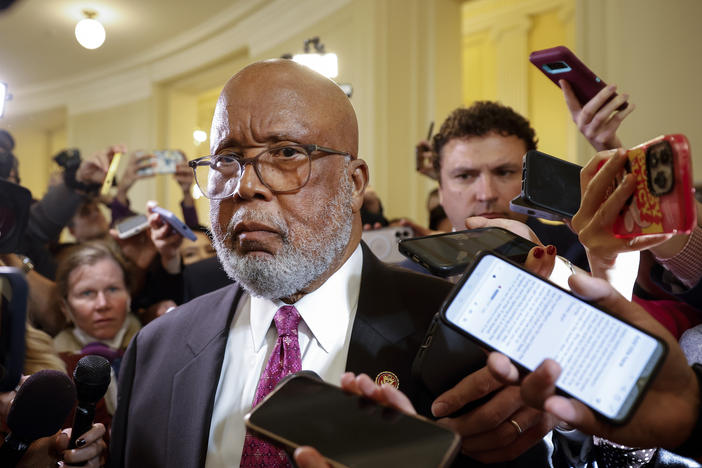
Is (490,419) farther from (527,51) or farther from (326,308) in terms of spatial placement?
(527,51)

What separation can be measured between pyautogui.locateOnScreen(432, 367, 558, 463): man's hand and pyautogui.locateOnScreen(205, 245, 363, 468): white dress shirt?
1.14ft

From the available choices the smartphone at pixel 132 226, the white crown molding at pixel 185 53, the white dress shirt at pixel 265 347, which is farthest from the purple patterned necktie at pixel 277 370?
the white crown molding at pixel 185 53

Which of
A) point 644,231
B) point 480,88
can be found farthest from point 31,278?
point 480,88

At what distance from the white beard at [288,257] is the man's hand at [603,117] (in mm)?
671

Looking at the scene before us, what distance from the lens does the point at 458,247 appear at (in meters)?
1.04

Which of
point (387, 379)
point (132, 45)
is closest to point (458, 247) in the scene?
point (387, 379)

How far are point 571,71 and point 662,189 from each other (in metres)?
0.81

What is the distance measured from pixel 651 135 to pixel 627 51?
507mm

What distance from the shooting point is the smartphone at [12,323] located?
0.75 meters

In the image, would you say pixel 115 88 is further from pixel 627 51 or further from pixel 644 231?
pixel 644 231

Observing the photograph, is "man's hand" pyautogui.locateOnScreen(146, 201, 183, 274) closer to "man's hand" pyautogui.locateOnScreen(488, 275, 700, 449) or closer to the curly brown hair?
the curly brown hair

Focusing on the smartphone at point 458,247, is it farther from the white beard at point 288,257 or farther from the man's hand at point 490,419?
the white beard at point 288,257

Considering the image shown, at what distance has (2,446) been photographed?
1.04 meters

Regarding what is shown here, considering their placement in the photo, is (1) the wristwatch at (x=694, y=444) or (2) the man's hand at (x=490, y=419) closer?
(1) the wristwatch at (x=694, y=444)
